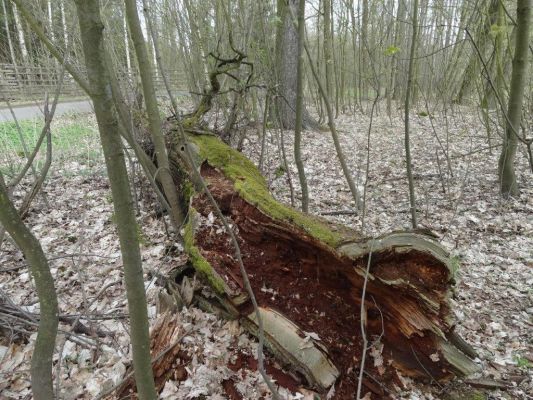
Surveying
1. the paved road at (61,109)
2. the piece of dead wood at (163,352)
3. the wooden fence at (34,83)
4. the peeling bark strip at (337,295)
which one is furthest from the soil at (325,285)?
the paved road at (61,109)

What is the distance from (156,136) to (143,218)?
1476mm

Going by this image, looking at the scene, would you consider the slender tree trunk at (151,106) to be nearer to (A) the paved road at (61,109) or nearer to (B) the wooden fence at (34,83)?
(B) the wooden fence at (34,83)

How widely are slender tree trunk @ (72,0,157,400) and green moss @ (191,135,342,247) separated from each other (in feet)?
4.80

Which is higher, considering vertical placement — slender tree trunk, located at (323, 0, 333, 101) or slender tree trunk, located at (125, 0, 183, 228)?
slender tree trunk, located at (323, 0, 333, 101)

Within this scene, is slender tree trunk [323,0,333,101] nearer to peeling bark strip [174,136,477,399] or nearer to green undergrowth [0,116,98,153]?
peeling bark strip [174,136,477,399]

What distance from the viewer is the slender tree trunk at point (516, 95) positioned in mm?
4605

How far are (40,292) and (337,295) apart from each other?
184 centimetres

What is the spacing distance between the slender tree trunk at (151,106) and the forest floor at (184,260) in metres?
0.49

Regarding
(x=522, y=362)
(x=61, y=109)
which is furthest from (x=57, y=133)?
(x=522, y=362)

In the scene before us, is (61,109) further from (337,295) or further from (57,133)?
(337,295)

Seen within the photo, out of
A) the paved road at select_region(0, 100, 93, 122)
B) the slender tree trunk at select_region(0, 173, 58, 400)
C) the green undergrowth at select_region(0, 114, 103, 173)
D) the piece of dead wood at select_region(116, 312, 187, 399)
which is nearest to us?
the slender tree trunk at select_region(0, 173, 58, 400)

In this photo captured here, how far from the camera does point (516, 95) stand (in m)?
4.97

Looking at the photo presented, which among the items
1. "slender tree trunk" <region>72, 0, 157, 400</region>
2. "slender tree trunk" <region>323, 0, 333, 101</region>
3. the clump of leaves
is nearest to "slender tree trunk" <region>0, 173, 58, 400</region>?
"slender tree trunk" <region>72, 0, 157, 400</region>

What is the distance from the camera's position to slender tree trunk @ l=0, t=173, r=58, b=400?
52.7 inches
